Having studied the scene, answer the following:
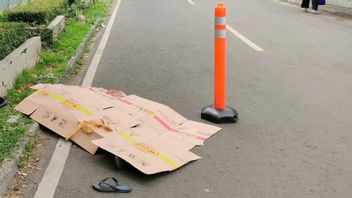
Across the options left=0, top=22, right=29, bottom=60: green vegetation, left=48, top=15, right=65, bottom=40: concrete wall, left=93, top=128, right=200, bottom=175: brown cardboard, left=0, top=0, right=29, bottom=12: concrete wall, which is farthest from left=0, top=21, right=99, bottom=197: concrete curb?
left=0, top=0, right=29, bottom=12: concrete wall

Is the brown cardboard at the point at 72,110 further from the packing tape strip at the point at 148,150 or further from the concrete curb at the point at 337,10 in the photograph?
the concrete curb at the point at 337,10

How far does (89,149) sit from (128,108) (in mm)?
869

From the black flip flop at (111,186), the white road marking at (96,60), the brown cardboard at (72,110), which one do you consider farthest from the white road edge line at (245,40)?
the black flip flop at (111,186)

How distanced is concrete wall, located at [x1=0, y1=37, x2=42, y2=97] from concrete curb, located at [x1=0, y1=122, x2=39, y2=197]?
1405 mm

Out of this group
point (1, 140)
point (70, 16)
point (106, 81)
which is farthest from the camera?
point (70, 16)

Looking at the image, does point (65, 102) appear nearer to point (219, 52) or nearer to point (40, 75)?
point (219, 52)

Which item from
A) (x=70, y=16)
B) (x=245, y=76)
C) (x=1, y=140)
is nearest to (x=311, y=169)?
(x=1, y=140)

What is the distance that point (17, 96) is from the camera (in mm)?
5973

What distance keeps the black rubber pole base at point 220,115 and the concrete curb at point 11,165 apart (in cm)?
184

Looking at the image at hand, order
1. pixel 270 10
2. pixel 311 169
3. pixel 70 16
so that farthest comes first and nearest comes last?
pixel 270 10
pixel 70 16
pixel 311 169

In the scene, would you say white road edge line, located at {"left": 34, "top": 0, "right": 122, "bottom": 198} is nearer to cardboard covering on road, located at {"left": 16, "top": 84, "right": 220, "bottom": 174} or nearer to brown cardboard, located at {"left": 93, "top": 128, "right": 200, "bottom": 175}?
cardboard covering on road, located at {"left": 16, "top": 84, "right": 220, "bottom": 174}

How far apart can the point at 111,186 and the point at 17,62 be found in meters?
3.58

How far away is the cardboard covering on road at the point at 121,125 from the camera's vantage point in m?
4.35

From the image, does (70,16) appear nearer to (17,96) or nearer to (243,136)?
(17,96)
